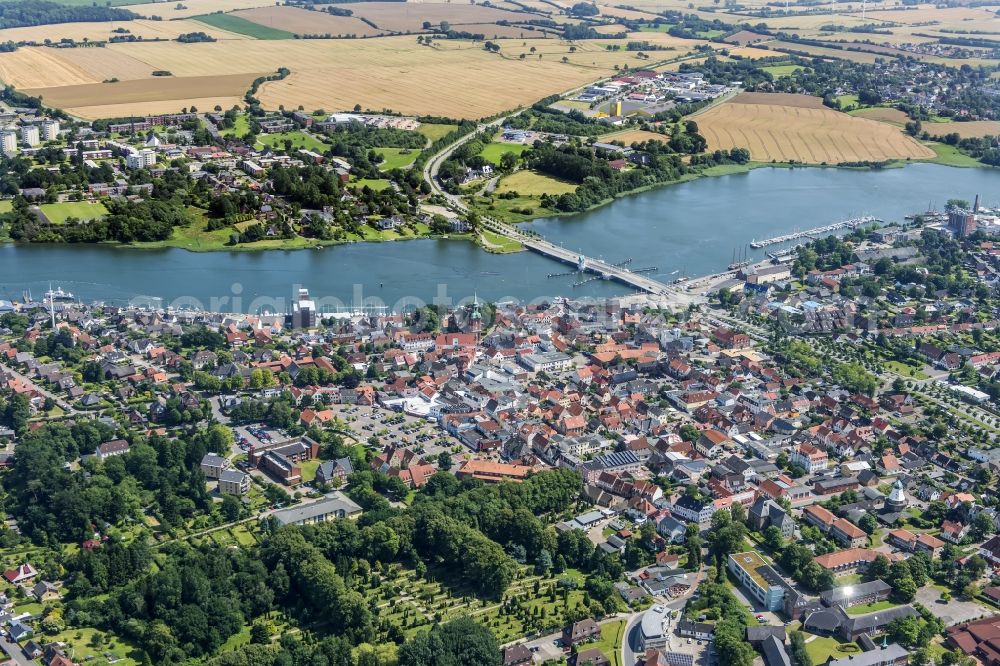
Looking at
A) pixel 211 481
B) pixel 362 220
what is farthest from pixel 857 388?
pixel 362 220

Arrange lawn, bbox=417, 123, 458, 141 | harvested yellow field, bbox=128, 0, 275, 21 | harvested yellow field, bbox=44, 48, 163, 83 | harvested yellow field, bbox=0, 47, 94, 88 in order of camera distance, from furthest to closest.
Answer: harvested yellow field, bbox=128, 0, 275, 21 → harvested yellow field, bbox=44, 48, 163, 83 → harvested yellow field, bbox=0, 47, 94, 88 → lawn, bbox=417, 123, 458, 141

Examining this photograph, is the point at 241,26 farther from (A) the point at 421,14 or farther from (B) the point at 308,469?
(B) the point at 308,469

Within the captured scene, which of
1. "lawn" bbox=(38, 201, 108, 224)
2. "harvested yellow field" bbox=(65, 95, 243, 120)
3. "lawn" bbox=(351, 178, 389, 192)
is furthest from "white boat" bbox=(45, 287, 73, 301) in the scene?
"harvested yellow field" bbox=(65, 95, 243, 120)

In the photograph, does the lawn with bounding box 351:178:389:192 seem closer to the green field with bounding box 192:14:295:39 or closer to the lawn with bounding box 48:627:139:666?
the lawn with bounding box 48:627:139:666

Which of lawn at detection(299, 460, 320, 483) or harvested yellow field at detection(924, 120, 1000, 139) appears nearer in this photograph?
lawn at detection(299, 460, 320, 483)

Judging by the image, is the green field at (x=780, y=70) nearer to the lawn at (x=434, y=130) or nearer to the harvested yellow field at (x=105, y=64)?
the lawn at (x=434, y=130)
